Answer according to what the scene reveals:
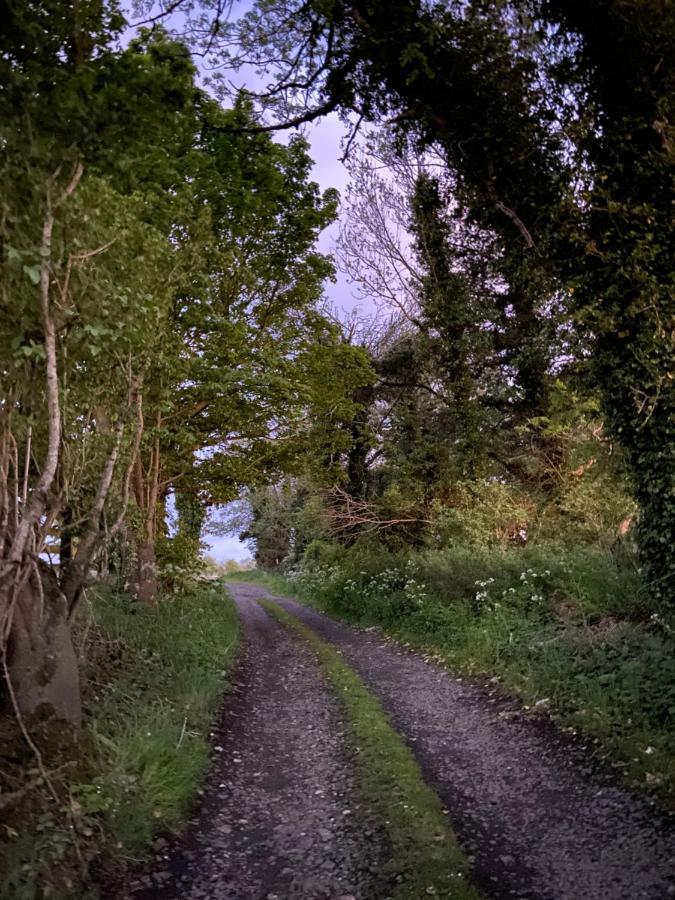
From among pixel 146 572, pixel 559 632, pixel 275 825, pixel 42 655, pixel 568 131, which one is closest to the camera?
pixel 42 655

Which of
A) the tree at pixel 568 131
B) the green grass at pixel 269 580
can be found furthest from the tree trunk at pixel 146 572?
the green grass at pixel 269 580

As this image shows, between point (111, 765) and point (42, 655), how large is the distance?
1.14m

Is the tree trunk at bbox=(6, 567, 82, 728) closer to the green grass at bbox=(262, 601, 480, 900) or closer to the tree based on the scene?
the green grass at bbox=(262, 601, 480, 900)

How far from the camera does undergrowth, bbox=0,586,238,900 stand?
382 centimetres

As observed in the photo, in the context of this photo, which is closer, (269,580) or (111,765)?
(111,765)

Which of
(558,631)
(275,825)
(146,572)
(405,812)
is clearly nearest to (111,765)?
(275,825)

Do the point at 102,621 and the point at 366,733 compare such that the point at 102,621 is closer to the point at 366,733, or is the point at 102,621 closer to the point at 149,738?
the point at 149,738

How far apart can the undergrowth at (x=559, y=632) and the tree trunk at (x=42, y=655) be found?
495 centimetres

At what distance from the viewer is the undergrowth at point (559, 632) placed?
19.3 ft

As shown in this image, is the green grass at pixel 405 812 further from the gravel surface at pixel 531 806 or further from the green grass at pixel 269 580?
the green grass at pixel 269 580

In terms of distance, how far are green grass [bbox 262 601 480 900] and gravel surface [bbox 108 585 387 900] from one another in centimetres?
16

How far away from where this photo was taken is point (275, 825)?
16.2 ft

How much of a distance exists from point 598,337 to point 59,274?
5.77m

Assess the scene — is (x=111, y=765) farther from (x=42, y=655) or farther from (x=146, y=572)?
(x=146, y=572)
